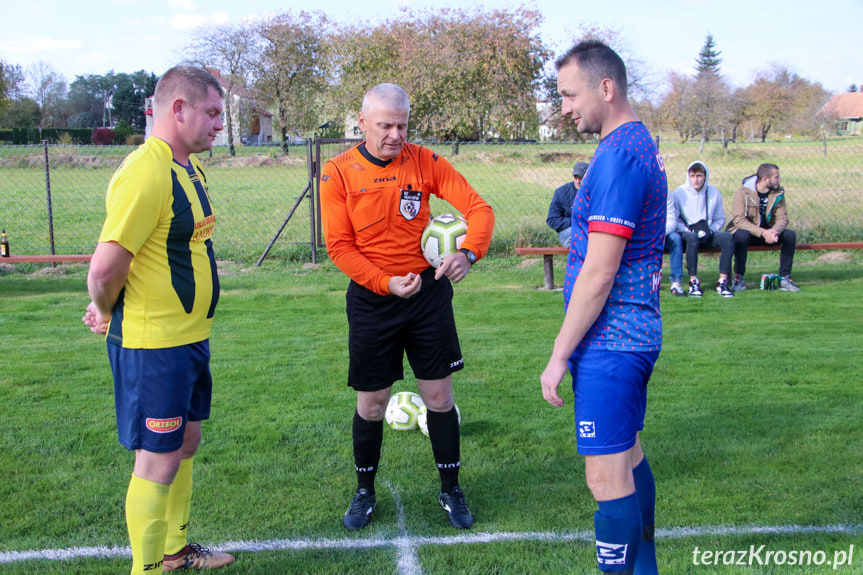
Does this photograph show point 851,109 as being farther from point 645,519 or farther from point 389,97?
point 645,519

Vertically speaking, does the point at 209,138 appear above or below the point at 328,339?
above

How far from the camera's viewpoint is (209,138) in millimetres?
2602

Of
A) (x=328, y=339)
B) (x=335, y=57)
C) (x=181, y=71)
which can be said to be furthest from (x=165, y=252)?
(x=335, y=57)

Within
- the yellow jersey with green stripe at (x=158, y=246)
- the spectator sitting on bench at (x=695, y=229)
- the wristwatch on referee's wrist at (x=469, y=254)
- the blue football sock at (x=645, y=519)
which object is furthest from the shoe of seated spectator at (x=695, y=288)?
the yellow jersey with green stripe at (x=158, y=246)

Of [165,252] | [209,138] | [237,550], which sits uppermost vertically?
[209,138]

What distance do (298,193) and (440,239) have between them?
1387 centimetres

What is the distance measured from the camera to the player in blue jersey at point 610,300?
2.19 m

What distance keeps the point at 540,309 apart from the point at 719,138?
4405cm

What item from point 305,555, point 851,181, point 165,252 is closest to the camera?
point 165,252

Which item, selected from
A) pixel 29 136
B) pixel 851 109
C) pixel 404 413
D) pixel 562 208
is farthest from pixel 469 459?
pixel 851 109

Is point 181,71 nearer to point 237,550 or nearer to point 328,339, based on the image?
point 237,550

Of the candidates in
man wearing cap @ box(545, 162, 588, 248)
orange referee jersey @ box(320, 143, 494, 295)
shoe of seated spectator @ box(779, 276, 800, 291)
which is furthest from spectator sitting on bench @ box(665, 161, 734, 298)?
orange referee jersey @ box(320, 143, 494, 295)

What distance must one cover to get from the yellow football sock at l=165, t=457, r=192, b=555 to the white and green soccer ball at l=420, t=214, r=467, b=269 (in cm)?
142

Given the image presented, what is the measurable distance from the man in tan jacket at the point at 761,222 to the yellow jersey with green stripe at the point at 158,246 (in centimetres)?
811
